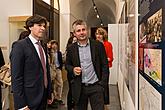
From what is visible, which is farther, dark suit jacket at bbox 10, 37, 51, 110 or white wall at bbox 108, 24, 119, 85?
white wall at bbox 108, 24, 119, 85

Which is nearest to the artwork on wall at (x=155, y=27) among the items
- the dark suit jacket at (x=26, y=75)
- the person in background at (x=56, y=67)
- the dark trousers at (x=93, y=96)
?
the dark suit jacket at (x=26, y=75)

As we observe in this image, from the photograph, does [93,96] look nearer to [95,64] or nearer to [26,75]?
[95,64]

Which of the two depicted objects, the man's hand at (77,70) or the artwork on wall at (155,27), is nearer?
the artwork on wall at (155,27)

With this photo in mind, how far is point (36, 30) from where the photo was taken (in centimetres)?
288

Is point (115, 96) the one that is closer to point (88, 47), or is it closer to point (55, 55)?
point (55, 55)

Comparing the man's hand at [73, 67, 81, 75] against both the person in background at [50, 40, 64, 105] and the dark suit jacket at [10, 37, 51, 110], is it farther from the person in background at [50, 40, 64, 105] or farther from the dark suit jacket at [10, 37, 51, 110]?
the person in background at [50, 40, 64, 105]

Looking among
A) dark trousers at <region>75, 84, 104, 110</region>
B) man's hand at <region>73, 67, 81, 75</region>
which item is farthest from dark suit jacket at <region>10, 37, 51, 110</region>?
dark trousers at <region>75, 84, 104, 110</region>

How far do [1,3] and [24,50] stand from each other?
12.6 feet

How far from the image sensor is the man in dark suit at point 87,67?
3164 millimetres

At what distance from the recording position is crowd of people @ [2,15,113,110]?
2736 mm

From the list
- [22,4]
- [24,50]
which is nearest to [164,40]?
[24,50]

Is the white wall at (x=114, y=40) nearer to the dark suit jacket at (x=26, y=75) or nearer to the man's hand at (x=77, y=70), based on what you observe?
the man's hand at (x=77, y=70)

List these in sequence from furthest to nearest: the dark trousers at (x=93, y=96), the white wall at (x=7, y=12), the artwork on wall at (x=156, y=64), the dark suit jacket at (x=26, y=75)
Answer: the white wall at (x=7, y=12) < the dark trousers at (x=93, y=96) < the dark suit jacket at (x=26, y=75) < the artwork on wall at (x=156, y=64)

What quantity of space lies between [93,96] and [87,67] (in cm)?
34
